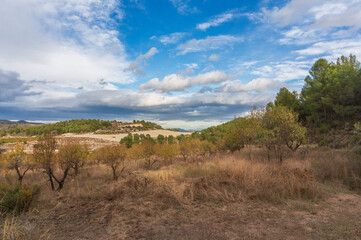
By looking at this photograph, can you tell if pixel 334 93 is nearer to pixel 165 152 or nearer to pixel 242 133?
pixel 242 133

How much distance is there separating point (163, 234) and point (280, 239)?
3.15 metres

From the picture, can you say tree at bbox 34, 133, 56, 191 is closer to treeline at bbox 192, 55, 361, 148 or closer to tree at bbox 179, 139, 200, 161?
tree at bbox 179, 139, 200, 161

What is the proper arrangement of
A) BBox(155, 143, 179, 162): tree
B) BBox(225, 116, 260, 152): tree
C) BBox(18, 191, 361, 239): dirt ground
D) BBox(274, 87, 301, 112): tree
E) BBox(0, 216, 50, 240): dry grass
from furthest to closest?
BBox(274, 87, 301, 112): tree
BBox(155, 143, 179, 162): tree
BBox(225, 116, 260, 152): tree
BBox(18, 191, 361, 239): dirt ground
BBox(0, 216, 50, 240): dry grass

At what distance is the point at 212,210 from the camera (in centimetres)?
732

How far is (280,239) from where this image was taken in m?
5.11

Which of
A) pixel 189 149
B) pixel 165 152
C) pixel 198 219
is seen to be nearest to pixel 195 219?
pixel 198 219

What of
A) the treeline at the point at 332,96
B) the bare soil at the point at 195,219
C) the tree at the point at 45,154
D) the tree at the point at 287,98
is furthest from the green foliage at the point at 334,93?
the tree at the point at 45,154

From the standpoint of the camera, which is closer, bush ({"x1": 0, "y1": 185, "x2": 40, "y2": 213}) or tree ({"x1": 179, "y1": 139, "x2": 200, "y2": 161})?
Result: bush ({"x1": 0, "y1": 185, "x2": 40, "y2": 213})

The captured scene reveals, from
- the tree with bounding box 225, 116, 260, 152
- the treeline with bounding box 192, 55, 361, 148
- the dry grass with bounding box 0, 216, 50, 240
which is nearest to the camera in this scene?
the dry grass with bounding box 0, 216, 50, 240

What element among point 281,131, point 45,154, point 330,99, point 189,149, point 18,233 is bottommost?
point 189,149

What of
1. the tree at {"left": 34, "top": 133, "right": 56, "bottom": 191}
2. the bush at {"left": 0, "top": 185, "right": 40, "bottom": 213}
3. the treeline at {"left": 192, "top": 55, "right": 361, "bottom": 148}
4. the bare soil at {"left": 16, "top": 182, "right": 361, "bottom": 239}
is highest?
the treeline at {"left": 192, "top": 55, "right": 361, "bottom": 148}

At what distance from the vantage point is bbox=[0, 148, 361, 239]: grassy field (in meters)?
5.58

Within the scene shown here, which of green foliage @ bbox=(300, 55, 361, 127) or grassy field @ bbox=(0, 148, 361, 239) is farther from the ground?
green foliage @ bbox=(300, 55, 361, 127)

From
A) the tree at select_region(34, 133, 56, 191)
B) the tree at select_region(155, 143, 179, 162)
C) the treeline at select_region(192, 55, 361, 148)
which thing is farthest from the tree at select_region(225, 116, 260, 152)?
the tree at select_region(34, 133, 56, 191)
